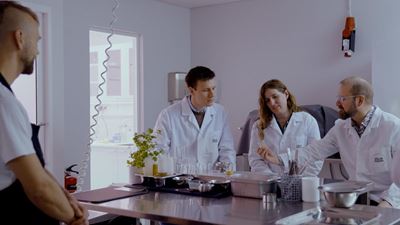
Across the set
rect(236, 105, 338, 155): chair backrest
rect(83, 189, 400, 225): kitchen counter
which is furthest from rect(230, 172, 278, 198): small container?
rect(236, 105, 338, 155): chair backrest

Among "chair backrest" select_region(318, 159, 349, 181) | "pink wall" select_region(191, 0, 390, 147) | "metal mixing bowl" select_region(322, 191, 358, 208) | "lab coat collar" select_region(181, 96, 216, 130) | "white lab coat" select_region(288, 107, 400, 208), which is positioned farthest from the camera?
"pink wall" select_region(191, 0, 390, 147)

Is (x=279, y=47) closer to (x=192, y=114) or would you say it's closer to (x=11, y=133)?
(x=192, y=114)

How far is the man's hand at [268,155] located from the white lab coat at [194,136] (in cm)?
28

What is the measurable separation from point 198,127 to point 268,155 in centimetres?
54

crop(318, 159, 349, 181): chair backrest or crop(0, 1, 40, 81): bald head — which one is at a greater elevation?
crop(0, 1, 40, 81): bald head

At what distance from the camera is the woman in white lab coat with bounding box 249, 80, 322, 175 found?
9.60ft

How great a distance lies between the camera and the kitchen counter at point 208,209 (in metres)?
1.79

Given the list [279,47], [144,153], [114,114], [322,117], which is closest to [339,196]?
[144,153]

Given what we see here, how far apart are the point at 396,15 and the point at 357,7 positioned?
34 centimetres

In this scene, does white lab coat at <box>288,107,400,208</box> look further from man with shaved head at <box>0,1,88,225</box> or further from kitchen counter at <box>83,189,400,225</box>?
man with shaved head at <box>0,1,88,225</box>

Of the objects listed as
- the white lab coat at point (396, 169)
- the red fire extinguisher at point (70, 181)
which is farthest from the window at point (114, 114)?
the white lab coat at point (396, 169)

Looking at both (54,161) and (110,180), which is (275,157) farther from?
(110,180)

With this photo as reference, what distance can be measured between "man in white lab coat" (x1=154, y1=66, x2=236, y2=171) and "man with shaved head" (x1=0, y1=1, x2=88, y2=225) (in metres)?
1.45

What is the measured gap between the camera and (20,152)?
141 cm
